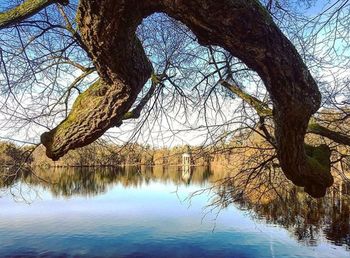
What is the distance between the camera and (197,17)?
→ 128cm

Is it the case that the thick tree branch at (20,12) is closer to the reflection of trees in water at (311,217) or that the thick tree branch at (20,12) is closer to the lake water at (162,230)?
the lake water at (162,230)

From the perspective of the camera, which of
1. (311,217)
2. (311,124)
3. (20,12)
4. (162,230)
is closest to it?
(20,12)

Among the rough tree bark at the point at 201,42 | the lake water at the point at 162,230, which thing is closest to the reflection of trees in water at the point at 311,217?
the lake water at the point at 162,230

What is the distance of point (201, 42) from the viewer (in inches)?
56.2

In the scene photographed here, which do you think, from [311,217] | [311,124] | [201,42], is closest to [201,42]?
[201,42]

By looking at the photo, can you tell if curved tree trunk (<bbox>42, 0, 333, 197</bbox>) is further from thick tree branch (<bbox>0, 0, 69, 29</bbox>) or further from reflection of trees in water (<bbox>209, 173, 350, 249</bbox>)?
reflection of trees in water (<bbox>209, 173, 350, 249</bbox>)

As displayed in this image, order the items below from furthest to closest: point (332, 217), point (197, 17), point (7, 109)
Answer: point (332, 217)
point (7, 109)
point (197, 17)

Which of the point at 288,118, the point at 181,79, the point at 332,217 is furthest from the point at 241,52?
the point at 332,217

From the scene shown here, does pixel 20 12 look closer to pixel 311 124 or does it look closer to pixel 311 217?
pixel 311 124

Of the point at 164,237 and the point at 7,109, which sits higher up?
the point at 7,109

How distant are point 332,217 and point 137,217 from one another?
7616mm

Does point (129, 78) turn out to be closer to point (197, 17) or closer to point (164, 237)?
point (197, 17)

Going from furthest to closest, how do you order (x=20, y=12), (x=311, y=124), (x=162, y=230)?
(x=162, y=230)
(x=311, y=124)
(x=20, y=12)

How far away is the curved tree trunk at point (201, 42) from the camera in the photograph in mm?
1273
